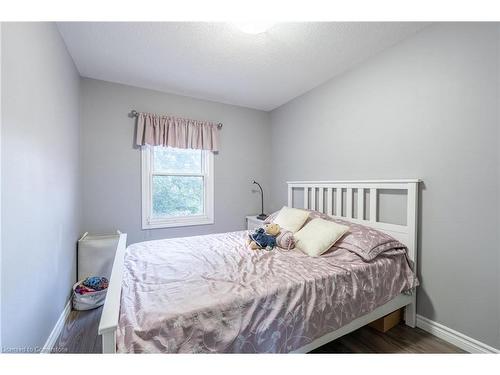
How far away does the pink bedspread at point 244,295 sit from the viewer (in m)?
0.93

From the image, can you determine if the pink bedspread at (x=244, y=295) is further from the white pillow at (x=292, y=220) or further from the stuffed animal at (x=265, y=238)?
the white pillow at (x=292, y=220)

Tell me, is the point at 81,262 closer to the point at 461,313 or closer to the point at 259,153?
the point at 259,153

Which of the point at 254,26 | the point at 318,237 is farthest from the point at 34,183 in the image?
the point at 318,237

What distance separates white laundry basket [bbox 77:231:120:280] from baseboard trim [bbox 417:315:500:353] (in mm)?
3026

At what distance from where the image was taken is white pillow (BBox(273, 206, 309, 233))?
221 centimetres

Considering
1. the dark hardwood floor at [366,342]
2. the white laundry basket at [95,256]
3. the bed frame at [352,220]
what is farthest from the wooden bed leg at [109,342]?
the white laundry basket at [95,256]

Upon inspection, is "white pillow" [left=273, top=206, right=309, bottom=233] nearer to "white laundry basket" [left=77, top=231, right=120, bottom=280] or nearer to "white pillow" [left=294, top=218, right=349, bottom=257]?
"white pillow" [left=294, top=218, right=349, bottom=257]

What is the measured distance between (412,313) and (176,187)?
294cm

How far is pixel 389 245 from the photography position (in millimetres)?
1696

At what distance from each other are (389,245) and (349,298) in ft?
2.02

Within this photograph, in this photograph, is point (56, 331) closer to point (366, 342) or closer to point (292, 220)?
point (292, 220)

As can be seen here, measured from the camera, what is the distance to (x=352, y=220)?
2.21 m

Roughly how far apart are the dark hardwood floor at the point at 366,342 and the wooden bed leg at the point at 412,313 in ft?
0.14

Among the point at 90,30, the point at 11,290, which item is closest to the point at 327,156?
the point at 90,30
